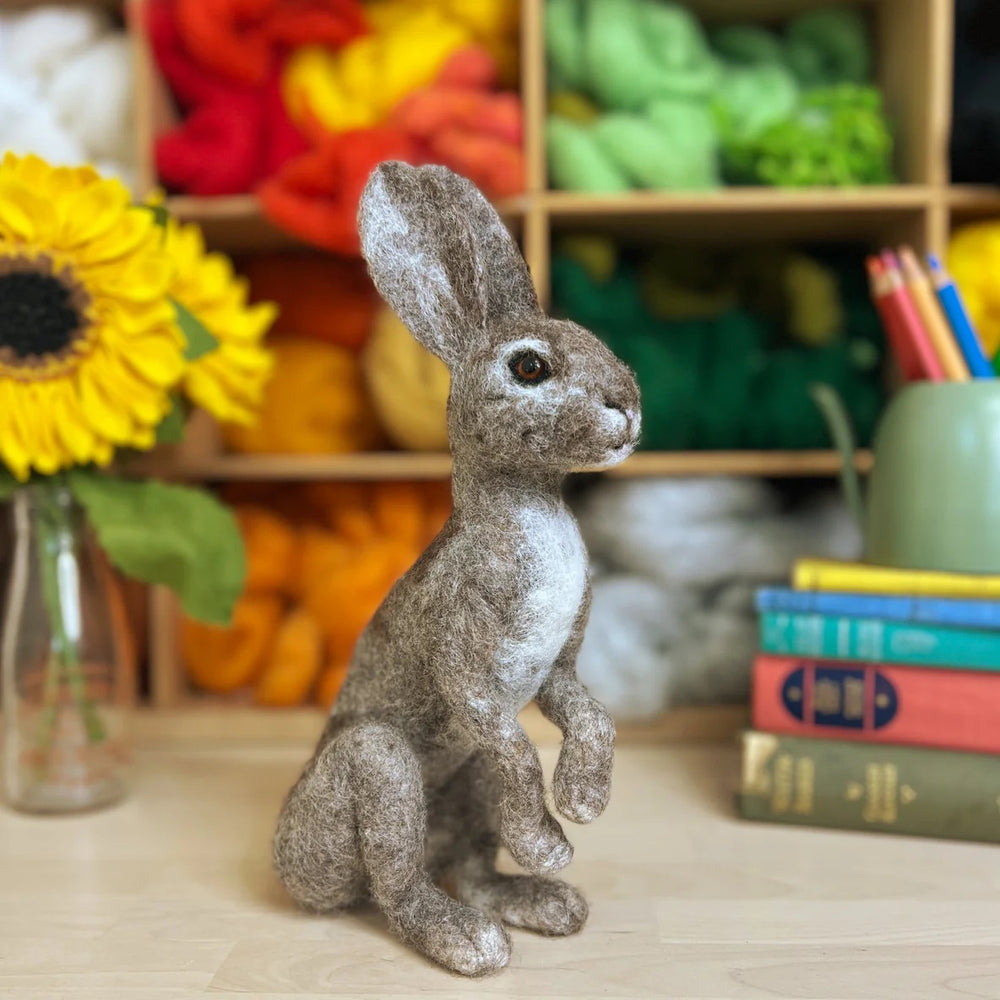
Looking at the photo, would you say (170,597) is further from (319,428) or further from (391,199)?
(391,199)

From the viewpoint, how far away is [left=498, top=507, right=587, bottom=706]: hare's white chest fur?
45cm

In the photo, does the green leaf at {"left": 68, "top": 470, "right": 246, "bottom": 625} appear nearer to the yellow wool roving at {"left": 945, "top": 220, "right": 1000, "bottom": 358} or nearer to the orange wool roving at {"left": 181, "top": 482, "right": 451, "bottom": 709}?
the orange wool roving at {"left": 181, "top": 482, "right": 451, "bottom": 709}

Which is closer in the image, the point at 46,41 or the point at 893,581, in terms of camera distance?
the point at 893,581

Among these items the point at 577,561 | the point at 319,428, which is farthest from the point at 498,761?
the point at 319,428

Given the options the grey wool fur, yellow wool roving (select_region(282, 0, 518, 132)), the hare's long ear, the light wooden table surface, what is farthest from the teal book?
yellow wool roving (select_region(282, 0, 518, 132))

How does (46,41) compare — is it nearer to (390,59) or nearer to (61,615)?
(390,59)

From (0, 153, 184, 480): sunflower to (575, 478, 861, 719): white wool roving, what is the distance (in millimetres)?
395

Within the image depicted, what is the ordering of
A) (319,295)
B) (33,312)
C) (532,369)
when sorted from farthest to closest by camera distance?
(319,295) < (33,312) < (532,369)

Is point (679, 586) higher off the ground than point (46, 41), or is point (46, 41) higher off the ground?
point (46, 41)

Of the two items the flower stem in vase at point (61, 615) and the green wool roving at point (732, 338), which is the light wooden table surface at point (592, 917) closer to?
the flower stem in vase at point (61, 615)

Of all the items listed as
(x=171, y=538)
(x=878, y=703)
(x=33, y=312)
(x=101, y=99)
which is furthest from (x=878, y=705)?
(x=101, y=99)

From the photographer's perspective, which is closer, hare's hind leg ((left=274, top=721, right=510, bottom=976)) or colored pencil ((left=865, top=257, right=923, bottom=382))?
hare's hind leg ((left=274, top=721, right=510, bottom=976))

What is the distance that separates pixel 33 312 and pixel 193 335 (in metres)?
0.09

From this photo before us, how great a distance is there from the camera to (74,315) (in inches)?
23.3
